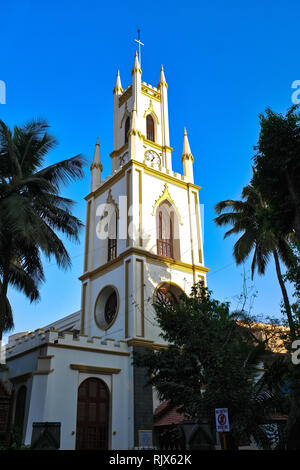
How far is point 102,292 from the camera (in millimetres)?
26891

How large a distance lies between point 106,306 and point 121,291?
2774 mm

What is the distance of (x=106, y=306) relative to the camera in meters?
27.1

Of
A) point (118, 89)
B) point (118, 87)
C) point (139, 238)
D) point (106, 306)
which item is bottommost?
point (106, 306)

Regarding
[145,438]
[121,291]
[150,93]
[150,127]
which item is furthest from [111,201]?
[145,438]

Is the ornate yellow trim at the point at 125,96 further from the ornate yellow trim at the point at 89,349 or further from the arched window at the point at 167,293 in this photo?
the ornate yellow trim at the point at 89,349

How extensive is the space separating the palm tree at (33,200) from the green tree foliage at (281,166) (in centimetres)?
841

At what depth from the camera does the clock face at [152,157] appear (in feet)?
102

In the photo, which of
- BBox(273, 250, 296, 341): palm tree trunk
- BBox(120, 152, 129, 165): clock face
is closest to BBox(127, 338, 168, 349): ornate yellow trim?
BBox(273, 250, 296, 341): palm tree trunk

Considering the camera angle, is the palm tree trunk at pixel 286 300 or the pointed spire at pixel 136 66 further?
the pointed spire at pixel 136 66

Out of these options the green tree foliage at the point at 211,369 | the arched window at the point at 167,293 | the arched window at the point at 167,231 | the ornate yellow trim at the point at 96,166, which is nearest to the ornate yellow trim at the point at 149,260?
the arched window at the point at 167,231

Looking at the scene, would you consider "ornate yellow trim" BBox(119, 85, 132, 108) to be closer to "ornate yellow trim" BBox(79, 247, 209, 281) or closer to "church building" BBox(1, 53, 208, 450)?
"church building" BBox(1, 53, 208, 450)

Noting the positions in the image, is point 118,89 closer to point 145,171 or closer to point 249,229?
point 145,171
